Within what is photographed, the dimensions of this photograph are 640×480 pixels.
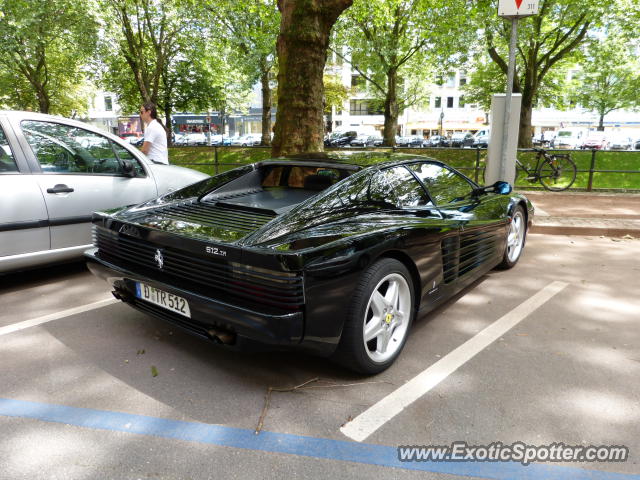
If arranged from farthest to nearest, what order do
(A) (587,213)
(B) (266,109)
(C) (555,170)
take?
(B) (266,109)
(C) (555,170)
(A) (587,213)

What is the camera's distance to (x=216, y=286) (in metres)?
2.59

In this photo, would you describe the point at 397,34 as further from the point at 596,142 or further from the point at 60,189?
the point at 596,142

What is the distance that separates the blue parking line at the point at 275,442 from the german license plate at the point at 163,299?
60 cm

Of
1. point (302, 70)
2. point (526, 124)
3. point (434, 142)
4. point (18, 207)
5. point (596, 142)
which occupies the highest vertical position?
point (302, 70)

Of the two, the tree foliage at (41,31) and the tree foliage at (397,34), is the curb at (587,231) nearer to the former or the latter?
the tree foliage at (397,34)

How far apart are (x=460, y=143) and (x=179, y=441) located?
137ft

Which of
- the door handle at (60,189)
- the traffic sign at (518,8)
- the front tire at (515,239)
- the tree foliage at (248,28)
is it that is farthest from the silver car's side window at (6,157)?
the tree foliage at (248,28)

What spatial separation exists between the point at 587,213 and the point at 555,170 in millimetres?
3084

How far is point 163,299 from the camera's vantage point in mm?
2801

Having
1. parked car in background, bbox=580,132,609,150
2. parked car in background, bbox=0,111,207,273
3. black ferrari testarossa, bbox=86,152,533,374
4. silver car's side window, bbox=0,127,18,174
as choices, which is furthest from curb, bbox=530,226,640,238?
parked car in background, bbox=580,132,609,150

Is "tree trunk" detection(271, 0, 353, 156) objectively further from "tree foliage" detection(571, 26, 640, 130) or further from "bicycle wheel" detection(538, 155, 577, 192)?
"tree foliage" detection(571, 26, 640, 130)

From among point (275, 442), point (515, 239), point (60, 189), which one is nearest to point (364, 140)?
point (515, 239)

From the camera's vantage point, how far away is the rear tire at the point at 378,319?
258cm

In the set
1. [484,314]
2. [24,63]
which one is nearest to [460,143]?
[24,63]
